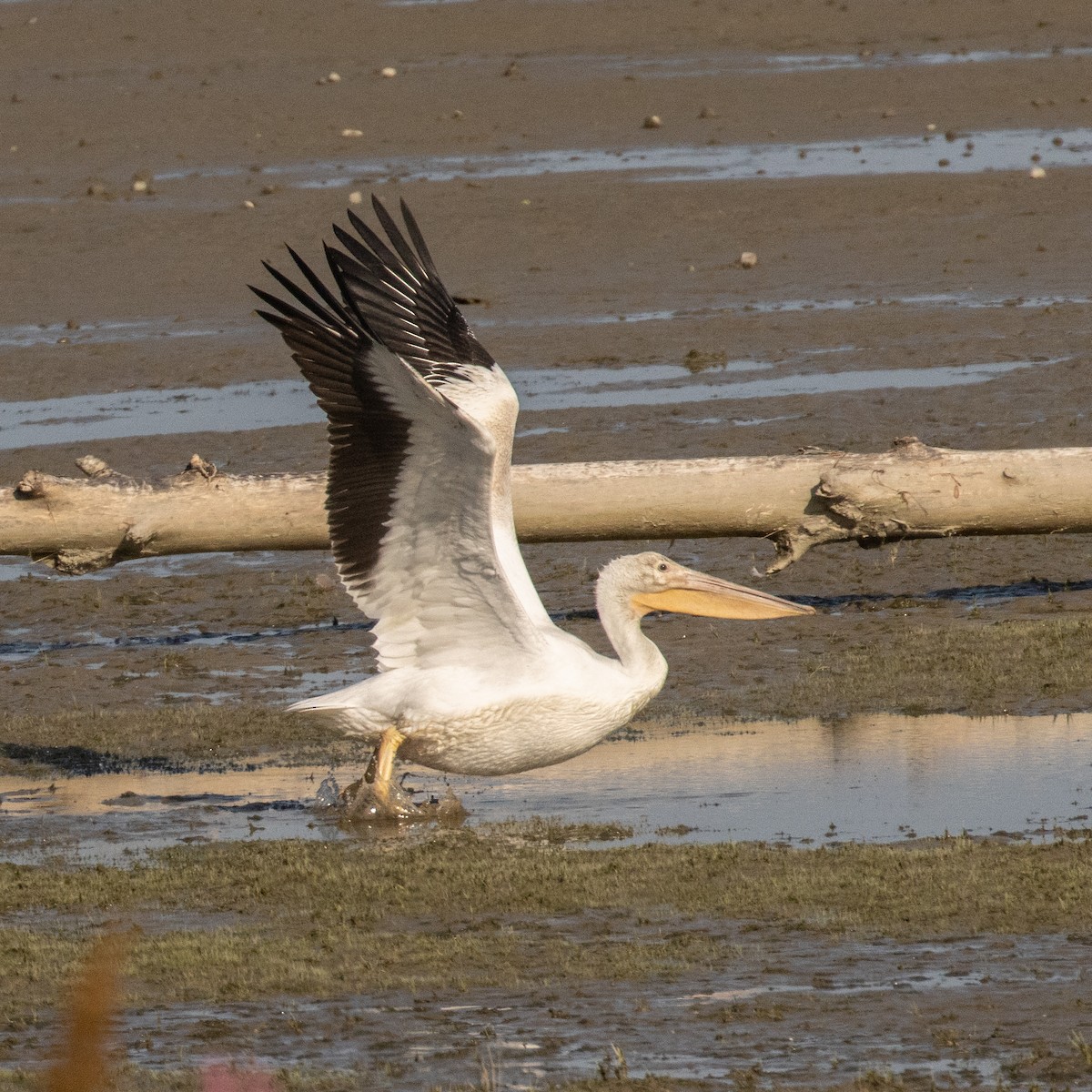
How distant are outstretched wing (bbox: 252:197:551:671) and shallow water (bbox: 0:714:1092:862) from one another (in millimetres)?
611

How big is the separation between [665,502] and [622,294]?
7.10m

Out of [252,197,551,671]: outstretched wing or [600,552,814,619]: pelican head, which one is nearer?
[252,197,551,671]: outstretched wing

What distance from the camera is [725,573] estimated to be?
31.7ft

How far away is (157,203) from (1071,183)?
7994mm

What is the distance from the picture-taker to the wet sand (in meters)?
4.59

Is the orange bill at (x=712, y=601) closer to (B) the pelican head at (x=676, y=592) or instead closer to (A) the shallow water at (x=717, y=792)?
(B) the pelican head at (x=676, y=592)

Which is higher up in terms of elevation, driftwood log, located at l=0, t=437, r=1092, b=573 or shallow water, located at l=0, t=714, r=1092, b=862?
driftwood log, located at l=0, t=437, r=1092, b=573

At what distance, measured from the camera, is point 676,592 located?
6941 millimetres

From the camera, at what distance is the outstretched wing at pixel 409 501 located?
5996 mm

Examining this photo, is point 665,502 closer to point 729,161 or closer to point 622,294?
point 622,294

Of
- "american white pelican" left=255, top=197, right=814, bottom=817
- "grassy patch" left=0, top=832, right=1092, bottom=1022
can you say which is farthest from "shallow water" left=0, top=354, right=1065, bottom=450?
"grassy patch" left=0, top=832, right=1092, bottom=1022

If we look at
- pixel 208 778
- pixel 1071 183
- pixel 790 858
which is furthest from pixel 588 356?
pixel 790 858

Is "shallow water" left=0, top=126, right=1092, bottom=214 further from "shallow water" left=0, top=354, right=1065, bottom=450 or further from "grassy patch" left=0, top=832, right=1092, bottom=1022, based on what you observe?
"grassy patch" left=0, top=832, right=1092, bottom=1022

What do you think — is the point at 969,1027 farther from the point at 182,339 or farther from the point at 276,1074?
the point at 182,339
